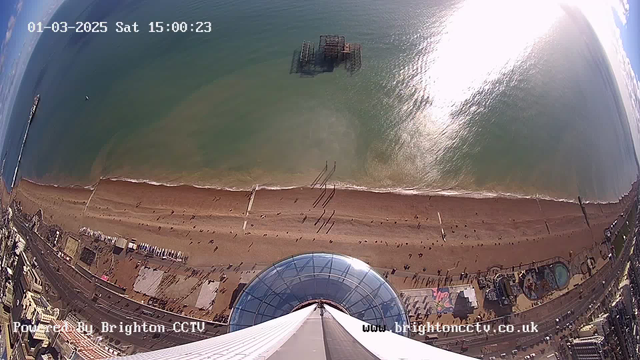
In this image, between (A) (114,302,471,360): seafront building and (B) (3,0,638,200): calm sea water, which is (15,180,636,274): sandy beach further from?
(A) (114,302,471,360): seafront building

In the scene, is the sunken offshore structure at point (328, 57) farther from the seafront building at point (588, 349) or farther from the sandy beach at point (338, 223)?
the seafront building at point (588, 349)

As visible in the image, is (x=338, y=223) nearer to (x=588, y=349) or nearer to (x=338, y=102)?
(x=338, y=102)

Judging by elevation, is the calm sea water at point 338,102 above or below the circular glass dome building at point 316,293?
above

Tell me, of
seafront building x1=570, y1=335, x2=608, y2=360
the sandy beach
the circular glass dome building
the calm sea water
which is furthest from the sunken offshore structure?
seafront building x1=570, y1=335, x2=608, y2=360

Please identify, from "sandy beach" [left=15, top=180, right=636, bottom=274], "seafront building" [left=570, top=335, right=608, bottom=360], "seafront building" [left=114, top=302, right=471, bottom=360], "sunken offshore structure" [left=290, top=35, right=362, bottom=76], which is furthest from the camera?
"sunken offshore structure" [left=290, top=35, right=362, bottom=76]

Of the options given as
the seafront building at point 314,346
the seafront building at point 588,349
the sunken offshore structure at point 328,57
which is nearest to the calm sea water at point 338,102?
the sunken offshore structure at point 328,57
